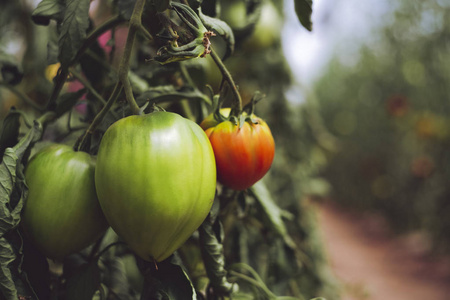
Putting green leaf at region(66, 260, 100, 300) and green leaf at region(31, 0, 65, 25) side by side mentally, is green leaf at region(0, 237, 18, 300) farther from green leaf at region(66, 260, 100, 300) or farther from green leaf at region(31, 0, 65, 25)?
green leaf at region(31, 0, 65, 25)

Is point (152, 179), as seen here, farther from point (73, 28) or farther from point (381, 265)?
point (381, 265)

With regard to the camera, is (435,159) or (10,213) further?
(435,159)

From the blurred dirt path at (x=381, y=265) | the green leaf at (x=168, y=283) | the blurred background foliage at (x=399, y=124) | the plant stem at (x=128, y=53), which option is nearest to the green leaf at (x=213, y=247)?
the green leaf at (x=168, y=283)

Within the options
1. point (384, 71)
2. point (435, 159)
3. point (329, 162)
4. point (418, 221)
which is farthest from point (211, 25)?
point (329, 162)

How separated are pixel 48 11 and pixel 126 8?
9cm

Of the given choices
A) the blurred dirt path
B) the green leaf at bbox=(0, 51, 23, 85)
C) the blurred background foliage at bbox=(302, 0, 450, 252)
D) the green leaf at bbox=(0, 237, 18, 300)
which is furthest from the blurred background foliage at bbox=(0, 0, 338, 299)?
the blurred background foliage at bbox=(302, 0, 450, 252)

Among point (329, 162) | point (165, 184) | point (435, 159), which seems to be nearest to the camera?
point (165, 184)

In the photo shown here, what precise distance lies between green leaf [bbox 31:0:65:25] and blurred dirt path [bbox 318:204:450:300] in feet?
5.87

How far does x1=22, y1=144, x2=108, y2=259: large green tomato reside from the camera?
39cm

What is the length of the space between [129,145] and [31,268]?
0.62ft

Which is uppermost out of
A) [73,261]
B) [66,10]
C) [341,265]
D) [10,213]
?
[66,10]

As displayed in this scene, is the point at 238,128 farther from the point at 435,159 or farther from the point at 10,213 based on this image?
the point at 435,159

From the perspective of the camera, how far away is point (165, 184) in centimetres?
35

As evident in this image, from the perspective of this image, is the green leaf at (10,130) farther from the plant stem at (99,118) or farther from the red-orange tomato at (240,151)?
the red-orange tomato at (240,151)
